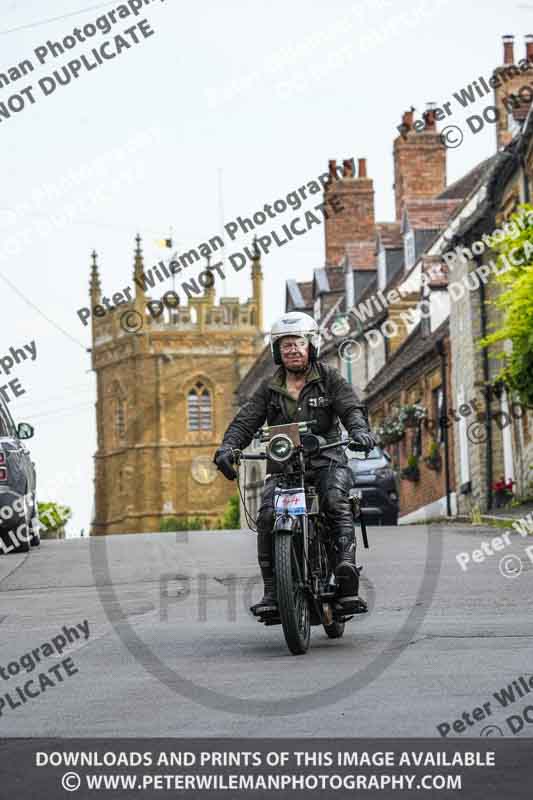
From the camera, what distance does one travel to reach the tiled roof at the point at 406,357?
41.7m

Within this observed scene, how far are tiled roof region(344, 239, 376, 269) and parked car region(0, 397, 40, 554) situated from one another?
3519 centimetres

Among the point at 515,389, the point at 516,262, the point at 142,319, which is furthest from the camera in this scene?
the point at 142,319

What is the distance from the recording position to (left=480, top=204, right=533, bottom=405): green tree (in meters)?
23.5

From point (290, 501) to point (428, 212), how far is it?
1564 inches

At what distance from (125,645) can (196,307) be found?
105 m

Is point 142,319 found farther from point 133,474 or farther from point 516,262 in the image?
point 516,262

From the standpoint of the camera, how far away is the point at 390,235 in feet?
173

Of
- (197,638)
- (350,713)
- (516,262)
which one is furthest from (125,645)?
(516,262)

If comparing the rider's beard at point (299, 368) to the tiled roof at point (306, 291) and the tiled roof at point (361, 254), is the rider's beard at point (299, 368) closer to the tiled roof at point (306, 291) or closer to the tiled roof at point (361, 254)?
the tiled roof at point (361, 254)

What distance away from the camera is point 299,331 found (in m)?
9.49

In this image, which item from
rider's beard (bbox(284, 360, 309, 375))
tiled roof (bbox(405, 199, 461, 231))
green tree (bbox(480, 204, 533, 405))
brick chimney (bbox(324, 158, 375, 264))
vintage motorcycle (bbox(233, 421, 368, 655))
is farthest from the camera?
brick chimney (bbox(324, 158, 375, 264))

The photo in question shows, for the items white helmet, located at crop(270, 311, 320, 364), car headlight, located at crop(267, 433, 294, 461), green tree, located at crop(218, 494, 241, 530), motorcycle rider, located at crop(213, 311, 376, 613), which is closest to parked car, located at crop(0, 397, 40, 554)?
motorcycle rider, located at crop(213, 311, 376, 613)

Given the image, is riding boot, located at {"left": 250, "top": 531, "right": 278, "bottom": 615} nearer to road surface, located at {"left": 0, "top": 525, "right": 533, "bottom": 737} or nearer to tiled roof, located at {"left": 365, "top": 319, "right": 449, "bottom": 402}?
road surface, located at {"left": 0, "top": 525, "right": 533, "bottom": 737}

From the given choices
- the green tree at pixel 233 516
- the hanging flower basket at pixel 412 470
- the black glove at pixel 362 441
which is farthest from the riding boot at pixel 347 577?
the green tree at pixel 233 516
